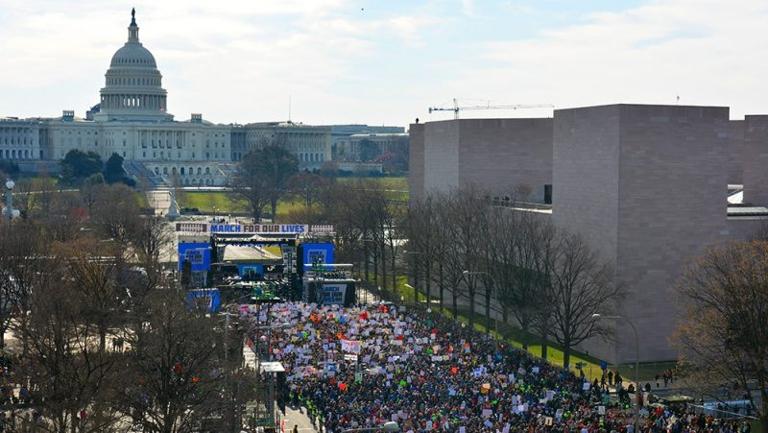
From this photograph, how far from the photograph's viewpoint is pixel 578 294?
71.4m

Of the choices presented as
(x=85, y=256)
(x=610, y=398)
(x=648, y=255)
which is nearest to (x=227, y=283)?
(x=85, y=256)

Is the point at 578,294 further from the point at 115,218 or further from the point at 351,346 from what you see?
the point at 115,218

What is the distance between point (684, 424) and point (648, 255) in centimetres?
2416

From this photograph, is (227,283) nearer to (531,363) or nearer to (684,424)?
(531,363)

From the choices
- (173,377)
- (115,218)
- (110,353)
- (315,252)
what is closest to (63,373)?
(173,377)

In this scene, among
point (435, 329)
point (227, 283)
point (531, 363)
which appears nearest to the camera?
point (531, 363)

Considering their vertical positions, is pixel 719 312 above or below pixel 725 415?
above

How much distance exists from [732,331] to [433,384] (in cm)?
1228

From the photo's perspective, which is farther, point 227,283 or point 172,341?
point 227,283

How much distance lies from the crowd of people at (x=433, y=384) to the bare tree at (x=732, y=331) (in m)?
2.76

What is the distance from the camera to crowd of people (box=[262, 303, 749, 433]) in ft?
156

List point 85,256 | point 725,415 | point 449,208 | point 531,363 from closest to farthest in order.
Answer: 1. point 725,415
2. point 531,363
3. point 85,256
4. point 449,208

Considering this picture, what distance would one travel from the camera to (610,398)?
55938 millimetres

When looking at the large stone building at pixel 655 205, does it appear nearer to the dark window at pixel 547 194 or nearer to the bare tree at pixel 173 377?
the dark window at pixel 547 194
